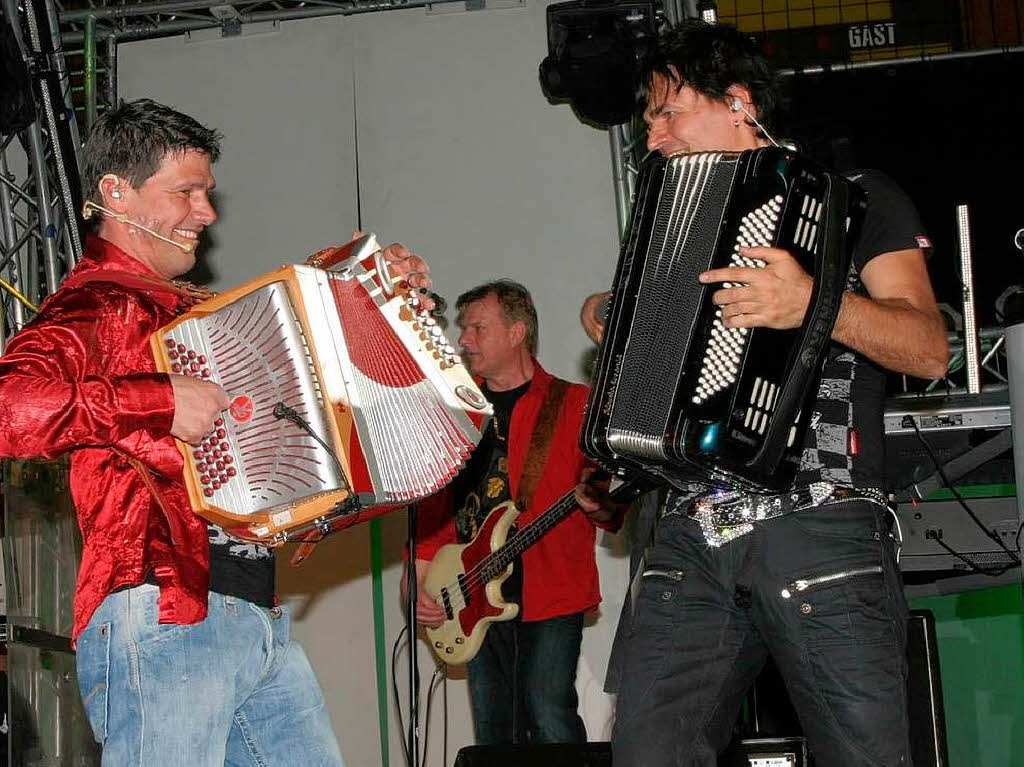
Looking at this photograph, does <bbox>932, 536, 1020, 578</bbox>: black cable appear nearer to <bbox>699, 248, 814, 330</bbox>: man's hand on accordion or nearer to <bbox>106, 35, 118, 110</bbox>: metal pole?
<bbox>699, 248, 814, 330</bbox>: man's hand on accordion

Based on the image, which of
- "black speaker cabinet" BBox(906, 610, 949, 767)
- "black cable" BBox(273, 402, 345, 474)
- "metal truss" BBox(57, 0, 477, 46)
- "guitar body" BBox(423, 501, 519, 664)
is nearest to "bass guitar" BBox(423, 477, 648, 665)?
"guitar body" BBox(423, 501, 519, 664)

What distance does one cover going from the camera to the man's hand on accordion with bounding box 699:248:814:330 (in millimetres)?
2143

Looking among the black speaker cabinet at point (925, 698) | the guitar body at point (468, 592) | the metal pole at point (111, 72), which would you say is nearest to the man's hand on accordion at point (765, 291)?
the black speaker cabinet at point (925, 698)

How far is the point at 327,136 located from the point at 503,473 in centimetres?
202

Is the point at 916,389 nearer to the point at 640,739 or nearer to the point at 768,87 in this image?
the point at 768,87

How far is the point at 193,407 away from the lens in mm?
2229

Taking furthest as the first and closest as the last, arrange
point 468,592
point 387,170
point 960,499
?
point 387,170, point 468,592, point 960,499

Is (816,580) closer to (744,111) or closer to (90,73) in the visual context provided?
(744,111)

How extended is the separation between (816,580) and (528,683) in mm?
2306

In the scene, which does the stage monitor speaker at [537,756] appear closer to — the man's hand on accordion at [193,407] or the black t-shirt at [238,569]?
the black t-shirt at [238,569]

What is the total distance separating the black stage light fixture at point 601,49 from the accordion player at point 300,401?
9.02 ft

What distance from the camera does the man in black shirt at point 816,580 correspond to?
2.21m

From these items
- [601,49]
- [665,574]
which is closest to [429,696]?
[601,49]

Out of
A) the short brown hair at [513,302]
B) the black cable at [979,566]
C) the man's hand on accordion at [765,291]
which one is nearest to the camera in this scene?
the man's hand on accordion at [765,291]
